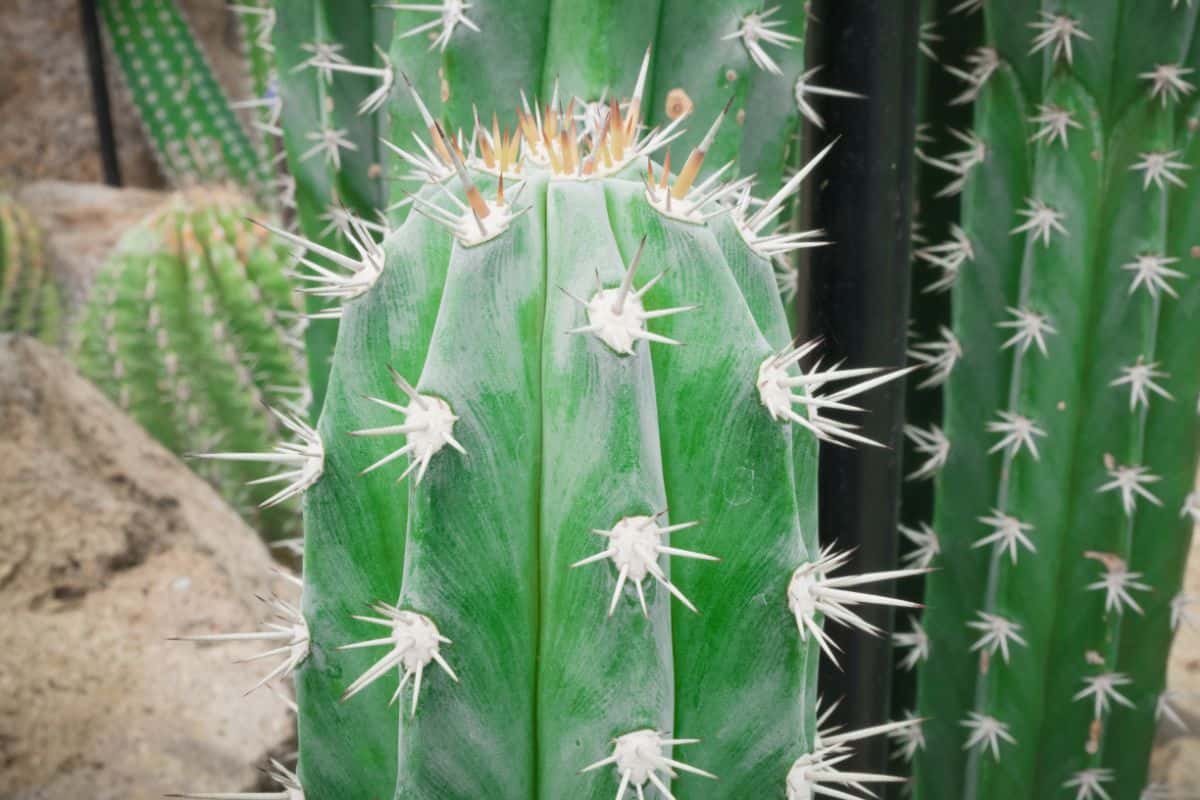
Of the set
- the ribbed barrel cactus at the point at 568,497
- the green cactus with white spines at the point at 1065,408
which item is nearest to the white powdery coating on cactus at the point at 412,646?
the ribbed barrel cactus at the point at 568,497

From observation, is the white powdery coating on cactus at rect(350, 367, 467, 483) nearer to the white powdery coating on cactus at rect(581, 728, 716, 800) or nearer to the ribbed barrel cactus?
the ribbed barrel cactus

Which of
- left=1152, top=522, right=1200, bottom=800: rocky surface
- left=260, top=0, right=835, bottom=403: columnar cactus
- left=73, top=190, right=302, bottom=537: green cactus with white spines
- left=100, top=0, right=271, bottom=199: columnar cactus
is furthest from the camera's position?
left=100, top=0, right=271, bottom=199: columnar cactus

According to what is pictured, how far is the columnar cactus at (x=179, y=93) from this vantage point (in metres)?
6.82

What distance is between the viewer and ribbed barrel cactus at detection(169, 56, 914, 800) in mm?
813

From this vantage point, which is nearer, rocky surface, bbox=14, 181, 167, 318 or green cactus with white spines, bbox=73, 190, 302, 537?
green cactus with white spines, bbox=73, 190, 302, 537

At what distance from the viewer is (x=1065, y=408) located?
179cm

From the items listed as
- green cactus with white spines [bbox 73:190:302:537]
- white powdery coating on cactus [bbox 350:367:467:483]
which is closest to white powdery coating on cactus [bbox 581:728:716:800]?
white powdery coating on cactus [bbox 350:367:467:483]

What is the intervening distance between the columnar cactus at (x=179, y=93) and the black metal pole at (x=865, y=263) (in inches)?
244

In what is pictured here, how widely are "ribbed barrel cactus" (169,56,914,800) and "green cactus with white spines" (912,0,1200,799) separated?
0.99m

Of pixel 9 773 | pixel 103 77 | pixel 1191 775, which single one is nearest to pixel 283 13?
pixel 9 773

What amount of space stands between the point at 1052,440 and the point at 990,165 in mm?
455

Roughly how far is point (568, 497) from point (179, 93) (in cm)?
691

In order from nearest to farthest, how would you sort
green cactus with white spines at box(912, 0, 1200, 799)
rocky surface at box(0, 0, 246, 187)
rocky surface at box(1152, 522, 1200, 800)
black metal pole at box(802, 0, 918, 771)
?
black metal pole at box(802, 0, 918, 771) → green cactus with white spines at box(912, 0, 1200, 799) → rocky surface at box(1152, 522, 1200, 800) → rocky surface at box(0, 0, 246, 187)

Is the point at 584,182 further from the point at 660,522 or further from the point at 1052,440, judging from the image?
the point at 1052,440
